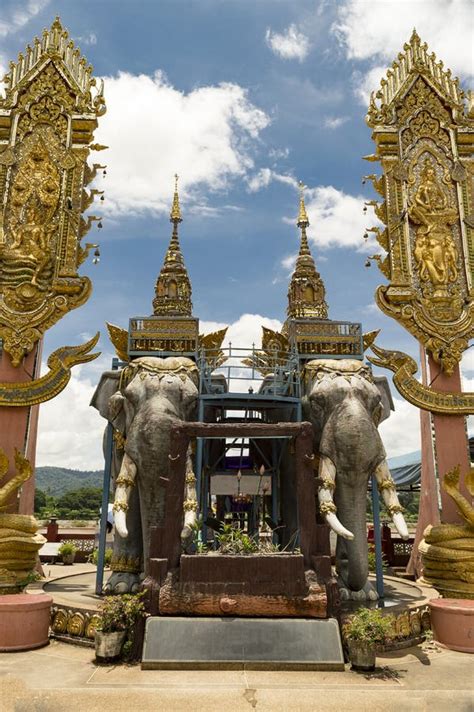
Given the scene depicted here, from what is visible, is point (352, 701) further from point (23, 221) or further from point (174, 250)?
point (174, 250)

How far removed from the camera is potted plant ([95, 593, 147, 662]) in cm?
680

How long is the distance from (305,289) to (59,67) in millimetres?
11536

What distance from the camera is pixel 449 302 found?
13.0 m

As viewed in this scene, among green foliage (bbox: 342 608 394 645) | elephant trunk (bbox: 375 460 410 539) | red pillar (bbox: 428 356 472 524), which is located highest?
red pillar (bbox: 428 356 472 524)

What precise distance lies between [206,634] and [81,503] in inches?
2584

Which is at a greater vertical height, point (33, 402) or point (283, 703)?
point (33, 402)

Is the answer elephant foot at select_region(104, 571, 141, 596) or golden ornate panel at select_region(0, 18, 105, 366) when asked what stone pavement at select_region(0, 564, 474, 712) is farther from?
golden ornate panel at select_region(0, 18, 105, 366)

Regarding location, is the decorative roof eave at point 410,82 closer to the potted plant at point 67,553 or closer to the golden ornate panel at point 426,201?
the golden ornate panel at point 426,201

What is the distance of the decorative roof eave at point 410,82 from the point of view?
1412 cm

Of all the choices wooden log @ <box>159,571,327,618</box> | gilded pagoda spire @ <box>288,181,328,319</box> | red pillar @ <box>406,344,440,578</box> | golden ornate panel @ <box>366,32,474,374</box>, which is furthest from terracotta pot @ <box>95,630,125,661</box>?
gilded pagoda spire @ <box>288,181,328,319</box>

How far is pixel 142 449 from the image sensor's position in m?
9.12

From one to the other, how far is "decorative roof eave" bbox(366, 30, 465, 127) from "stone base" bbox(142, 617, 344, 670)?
11.9m

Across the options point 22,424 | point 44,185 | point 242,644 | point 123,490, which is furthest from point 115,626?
point 44,185

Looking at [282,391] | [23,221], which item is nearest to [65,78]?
[23,221]
